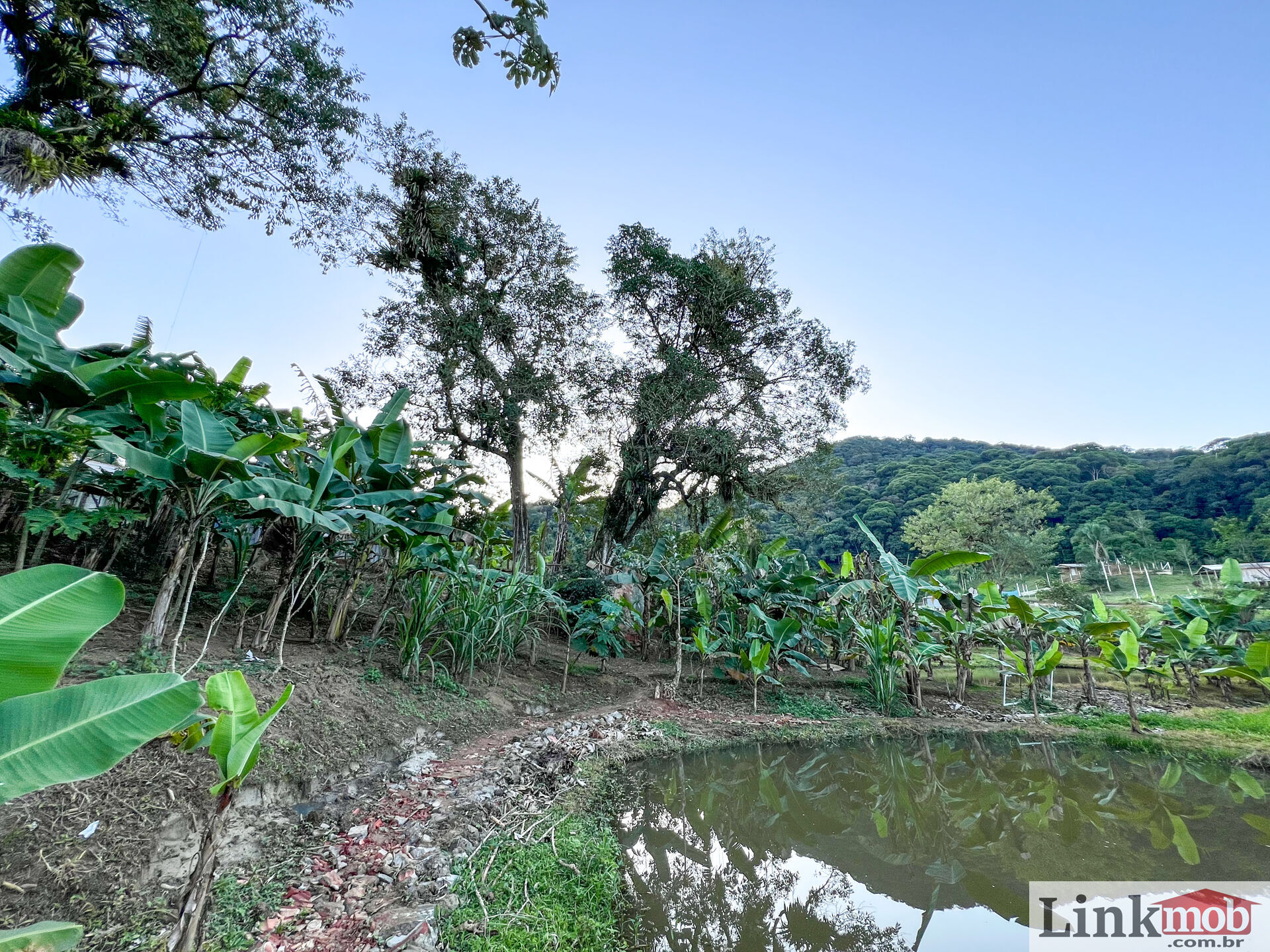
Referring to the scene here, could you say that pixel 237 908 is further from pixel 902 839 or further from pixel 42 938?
pixel 902 839

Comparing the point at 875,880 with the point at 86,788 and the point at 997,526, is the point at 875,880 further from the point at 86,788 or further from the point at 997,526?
the point at 997,526

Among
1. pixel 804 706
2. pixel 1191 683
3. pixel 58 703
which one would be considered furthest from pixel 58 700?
pixel 1191 683

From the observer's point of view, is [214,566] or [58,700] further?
[214,566]

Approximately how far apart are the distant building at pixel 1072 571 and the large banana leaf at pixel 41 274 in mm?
41586

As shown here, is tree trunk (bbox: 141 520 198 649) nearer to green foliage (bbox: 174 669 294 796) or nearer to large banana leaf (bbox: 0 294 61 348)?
large banana leaf (bbox: 0 294 61 348)

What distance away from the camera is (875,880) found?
9.04 ft

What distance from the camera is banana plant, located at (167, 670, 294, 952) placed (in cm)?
143

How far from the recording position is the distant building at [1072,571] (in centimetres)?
3319

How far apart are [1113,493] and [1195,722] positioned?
47.4m

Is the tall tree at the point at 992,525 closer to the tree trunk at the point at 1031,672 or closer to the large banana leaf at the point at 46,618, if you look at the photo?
the tree trunk at the point at 1031,672

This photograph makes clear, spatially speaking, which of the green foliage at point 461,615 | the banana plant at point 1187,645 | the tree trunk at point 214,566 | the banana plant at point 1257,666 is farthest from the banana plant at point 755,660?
the banana plant at point 1187,645

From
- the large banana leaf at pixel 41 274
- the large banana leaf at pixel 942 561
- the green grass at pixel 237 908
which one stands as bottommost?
the green grass at pixel 237 908

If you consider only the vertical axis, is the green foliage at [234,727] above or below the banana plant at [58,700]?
below

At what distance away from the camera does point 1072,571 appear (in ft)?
117
